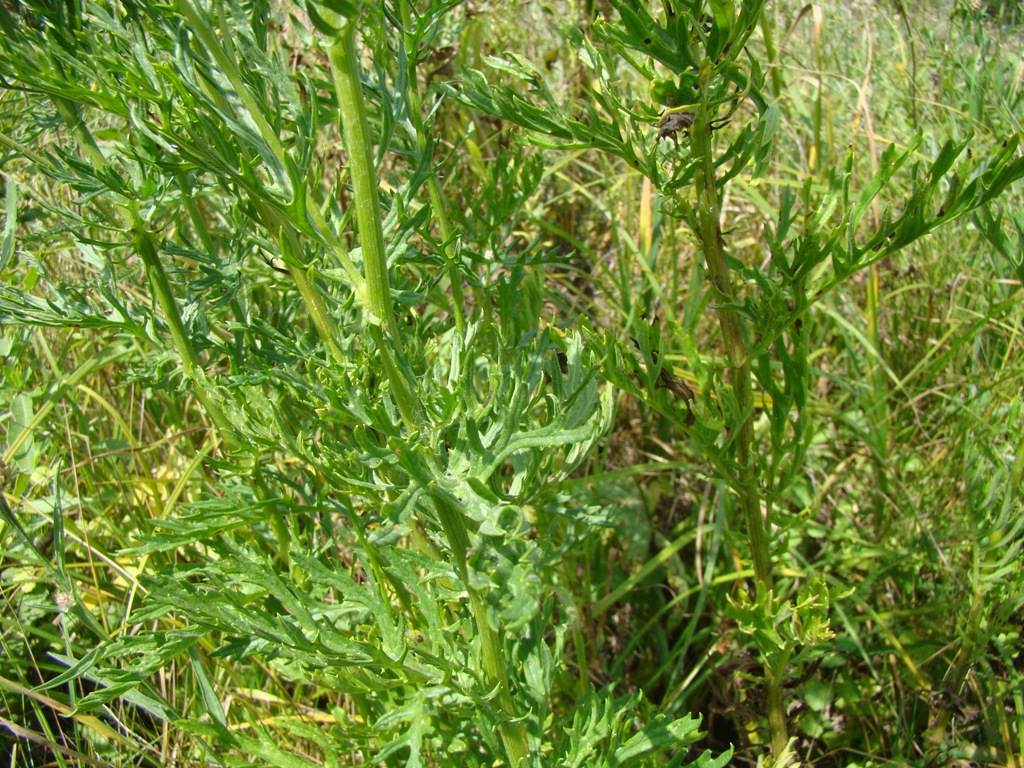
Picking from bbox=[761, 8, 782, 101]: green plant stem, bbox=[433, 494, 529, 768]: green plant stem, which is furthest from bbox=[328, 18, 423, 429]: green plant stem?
bbox=[761, 8, 782, 101]: green plant stem

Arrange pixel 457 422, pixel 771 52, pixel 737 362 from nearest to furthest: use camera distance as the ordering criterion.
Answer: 1. pixel 457 422
2. pixel 737 362
3. pixel 771 52

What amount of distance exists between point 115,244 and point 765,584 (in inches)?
50.3

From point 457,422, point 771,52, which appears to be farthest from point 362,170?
point 771,52

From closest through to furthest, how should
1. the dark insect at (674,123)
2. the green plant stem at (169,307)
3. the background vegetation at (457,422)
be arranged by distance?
1. the background vegetation at (457,422)
2. the dark insect at (674,123)
3. the green plant stem at (169,307)

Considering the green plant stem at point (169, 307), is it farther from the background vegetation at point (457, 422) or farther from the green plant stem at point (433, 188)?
the green plant stem at point (433, 188)

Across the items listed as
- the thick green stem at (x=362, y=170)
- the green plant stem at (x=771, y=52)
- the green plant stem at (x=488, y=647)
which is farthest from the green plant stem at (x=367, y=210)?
the green plant stem at (x=771, y=52)

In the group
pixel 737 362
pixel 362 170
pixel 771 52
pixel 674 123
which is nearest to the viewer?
pixel 362 170

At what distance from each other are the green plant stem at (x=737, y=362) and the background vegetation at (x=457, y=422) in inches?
0.8

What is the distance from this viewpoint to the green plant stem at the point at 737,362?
137cm

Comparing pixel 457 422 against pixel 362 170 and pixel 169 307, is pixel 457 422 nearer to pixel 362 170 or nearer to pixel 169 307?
pixel 362 170

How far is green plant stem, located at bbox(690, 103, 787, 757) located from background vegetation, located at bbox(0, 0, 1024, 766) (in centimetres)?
2

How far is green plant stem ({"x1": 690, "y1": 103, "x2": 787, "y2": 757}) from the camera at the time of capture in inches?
53.7

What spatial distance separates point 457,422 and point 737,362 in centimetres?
56

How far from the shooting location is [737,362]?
147 centimetres
